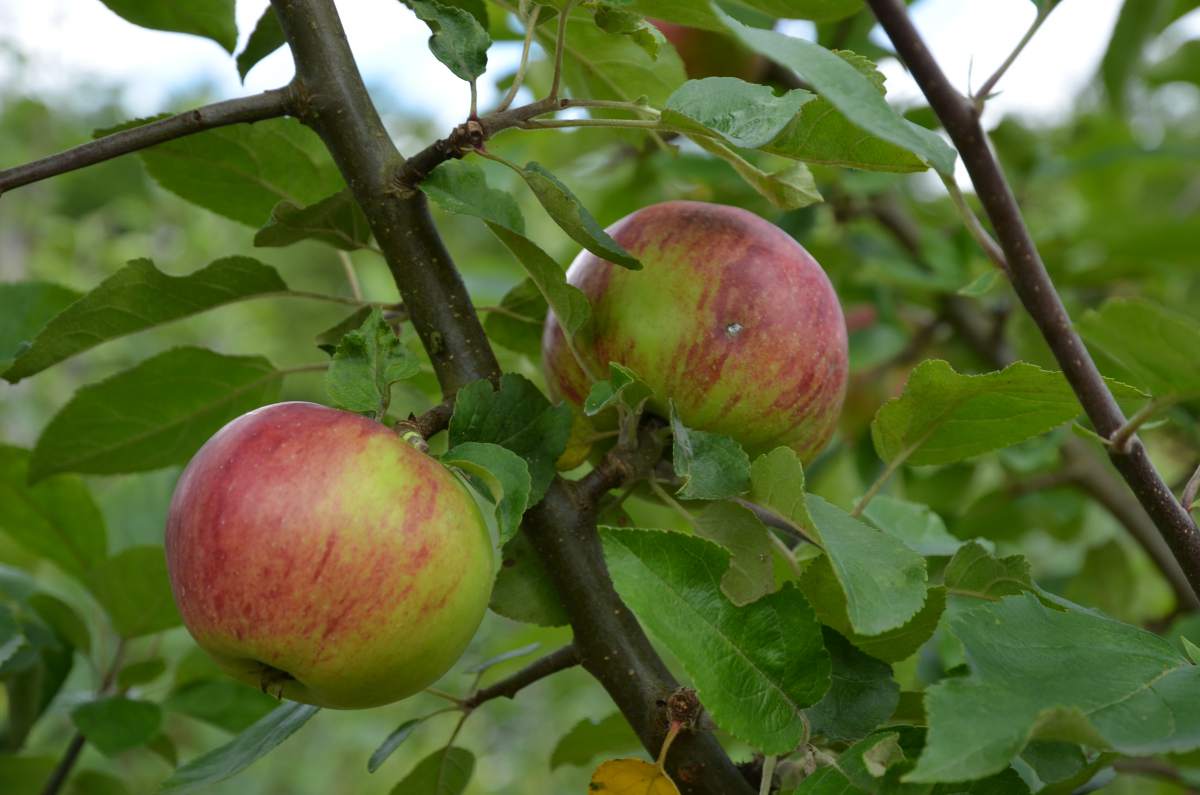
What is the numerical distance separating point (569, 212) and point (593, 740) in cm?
49

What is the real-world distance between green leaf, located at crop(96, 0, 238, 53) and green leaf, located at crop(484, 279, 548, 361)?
0.99 ft

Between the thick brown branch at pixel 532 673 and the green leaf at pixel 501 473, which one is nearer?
the green leaf at pixel 501 473

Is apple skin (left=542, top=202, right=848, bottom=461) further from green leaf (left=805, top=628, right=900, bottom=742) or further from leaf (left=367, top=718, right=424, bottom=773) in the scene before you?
leaf (left=367, top=718, right=424, bottom=773)

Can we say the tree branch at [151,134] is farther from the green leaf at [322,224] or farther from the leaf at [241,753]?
the leaf at [241,753]

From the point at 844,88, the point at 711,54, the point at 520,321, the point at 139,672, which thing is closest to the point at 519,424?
the point at 520,321

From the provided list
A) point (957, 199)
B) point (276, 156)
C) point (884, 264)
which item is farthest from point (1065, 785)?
point (884, 264)

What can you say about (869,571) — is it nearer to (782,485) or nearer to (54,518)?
(782,485)

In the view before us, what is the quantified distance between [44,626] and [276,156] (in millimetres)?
495

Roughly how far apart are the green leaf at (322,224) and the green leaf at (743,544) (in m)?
0.29

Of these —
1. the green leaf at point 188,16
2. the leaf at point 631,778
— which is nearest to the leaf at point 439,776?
the leaf at point 631,778

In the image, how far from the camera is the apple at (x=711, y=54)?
1337 mm

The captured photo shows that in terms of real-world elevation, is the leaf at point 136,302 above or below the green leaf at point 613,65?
below

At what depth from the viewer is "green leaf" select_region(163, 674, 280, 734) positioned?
39.6 inches

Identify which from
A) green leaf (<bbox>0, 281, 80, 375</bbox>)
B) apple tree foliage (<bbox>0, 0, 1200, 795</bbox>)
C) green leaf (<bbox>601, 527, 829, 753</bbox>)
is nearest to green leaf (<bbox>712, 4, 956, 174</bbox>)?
apple tree foliage (<bbox>0, 0, 1200, 795</bbox>)
